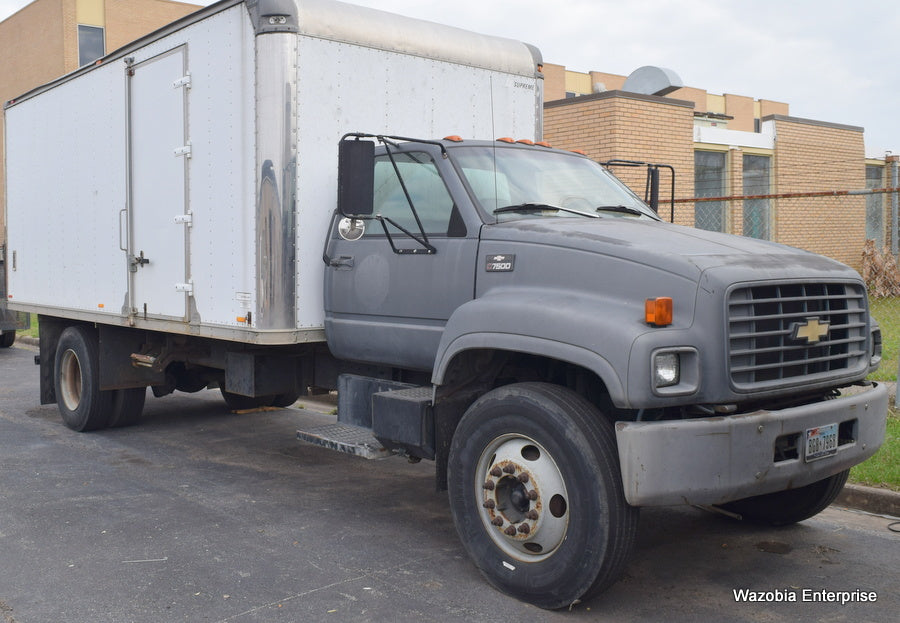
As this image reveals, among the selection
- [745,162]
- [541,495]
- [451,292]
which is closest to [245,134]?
[451,292]

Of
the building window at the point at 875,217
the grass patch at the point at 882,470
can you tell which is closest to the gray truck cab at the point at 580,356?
the grass patch at the point at 882,470

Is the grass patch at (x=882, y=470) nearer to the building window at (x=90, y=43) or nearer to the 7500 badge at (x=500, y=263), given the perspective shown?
the 7500 badge at (x=500, y=263)

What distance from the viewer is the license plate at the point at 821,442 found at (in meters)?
4.32

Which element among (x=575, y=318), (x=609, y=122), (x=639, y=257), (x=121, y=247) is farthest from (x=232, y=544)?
(x=609, y=122)

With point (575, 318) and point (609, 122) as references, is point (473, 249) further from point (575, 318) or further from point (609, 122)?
point (609, 122)

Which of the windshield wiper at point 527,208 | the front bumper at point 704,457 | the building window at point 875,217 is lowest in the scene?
the front bumper at point 704,457

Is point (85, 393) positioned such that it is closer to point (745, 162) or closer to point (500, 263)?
point (500, 263)

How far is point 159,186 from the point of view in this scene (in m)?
7.28

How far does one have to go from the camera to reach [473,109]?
6945mm

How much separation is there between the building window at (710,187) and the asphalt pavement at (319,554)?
38.3 feet

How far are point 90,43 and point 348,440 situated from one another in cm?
3297

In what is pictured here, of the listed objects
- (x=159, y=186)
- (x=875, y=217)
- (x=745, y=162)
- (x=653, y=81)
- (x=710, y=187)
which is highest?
(x=653, y=81)

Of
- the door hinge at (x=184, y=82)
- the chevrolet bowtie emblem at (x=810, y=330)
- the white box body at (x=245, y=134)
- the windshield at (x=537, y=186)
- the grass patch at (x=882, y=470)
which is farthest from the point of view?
the door hinge at (x=184, y=82)

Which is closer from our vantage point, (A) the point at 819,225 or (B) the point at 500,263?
(B) the point at 500,263
